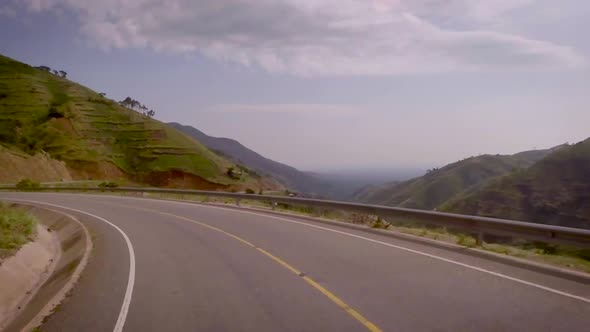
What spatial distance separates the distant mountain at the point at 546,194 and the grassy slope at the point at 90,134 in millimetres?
49020

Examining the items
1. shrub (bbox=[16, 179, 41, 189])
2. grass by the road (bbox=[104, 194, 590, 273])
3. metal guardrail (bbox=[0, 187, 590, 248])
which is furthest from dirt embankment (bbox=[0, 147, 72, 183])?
grass by the road (bbox=[104, 194, 590, 273])

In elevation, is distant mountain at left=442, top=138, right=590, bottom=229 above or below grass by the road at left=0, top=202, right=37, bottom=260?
above

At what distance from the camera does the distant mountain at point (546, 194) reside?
44.5m

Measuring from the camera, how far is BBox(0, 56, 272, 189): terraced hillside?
86750mm

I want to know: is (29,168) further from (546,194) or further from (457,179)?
(457,179)

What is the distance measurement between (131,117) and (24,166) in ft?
172

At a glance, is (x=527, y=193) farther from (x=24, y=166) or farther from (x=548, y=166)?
(x=24, y=166)

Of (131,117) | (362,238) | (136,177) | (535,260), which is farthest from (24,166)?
(535,260)

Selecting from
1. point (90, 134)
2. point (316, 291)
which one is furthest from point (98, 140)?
point (316, 291)

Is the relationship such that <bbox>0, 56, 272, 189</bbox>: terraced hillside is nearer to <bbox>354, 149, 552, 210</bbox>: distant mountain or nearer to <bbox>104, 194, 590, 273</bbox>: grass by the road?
<bbox>354, 149, 552, 210</bbox>: distant mountain

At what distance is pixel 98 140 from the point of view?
9869cm

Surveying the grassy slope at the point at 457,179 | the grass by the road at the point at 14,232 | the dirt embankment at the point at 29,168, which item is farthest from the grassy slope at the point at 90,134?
the grass by the road at the point at 14,232

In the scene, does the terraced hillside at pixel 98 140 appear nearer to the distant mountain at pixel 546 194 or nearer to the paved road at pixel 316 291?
the distant mountain at pixel 546 194

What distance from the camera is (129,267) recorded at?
11.3 m
